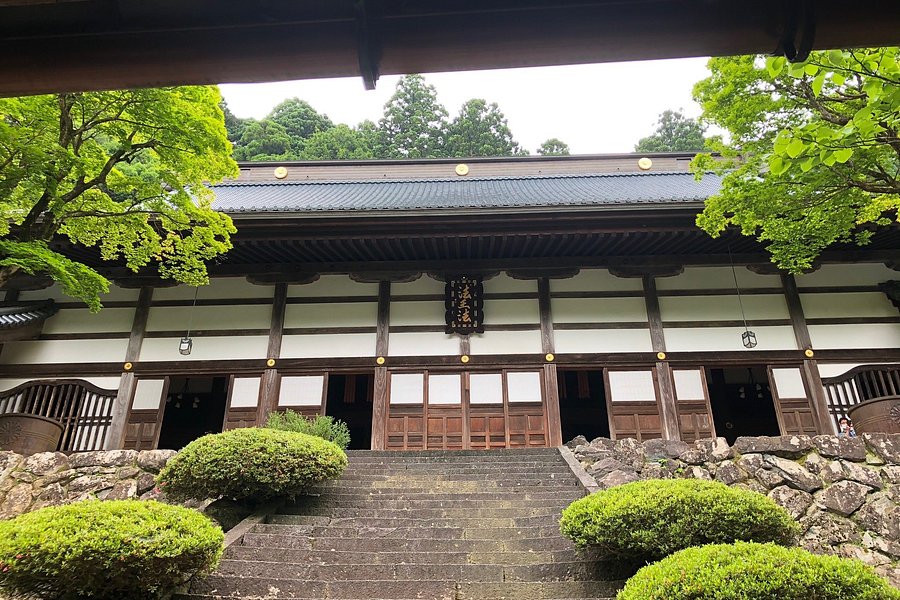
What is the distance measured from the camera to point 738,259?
12289 mm

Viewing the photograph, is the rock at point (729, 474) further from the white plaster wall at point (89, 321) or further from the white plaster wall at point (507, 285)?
the white plaster wall at point (89, 321)

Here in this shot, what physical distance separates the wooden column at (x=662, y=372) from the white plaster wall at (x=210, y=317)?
8.12 m

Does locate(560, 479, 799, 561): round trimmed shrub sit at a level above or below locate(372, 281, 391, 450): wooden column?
below

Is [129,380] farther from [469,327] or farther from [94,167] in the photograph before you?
[469,327]

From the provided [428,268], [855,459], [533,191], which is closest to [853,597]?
[855,459]

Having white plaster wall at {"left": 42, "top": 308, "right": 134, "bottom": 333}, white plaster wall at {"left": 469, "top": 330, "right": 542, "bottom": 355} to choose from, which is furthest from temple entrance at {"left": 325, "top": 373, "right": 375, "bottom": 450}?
white plaster wall at {"left": 42, "top": 308, "right": 134, "bottom": 333}

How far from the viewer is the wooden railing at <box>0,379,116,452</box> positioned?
38.0 ft

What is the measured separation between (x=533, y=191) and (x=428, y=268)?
6.06 m

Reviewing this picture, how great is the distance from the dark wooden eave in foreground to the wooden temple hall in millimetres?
8543

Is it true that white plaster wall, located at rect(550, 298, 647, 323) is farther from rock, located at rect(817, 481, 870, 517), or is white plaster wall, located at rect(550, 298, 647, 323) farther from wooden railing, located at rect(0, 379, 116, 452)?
wooden railing, located at rect(0, 379, 116, 452)

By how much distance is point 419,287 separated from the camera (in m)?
12.7

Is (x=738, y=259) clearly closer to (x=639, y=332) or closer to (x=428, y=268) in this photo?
(x=639, y=332)

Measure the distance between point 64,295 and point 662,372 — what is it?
12.9 meters

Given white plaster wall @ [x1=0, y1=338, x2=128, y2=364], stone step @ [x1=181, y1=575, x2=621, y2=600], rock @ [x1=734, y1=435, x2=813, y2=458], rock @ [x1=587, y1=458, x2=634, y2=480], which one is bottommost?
stone step @ [x1=181, y1=575, x2=621, y2=600]
